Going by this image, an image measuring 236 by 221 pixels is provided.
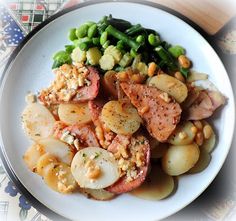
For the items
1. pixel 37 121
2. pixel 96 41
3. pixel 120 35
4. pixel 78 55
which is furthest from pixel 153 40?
pixel 37 121

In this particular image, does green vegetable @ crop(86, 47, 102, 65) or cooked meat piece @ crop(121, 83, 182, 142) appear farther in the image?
green vegetable @ crop(86, 47, 102, 65)

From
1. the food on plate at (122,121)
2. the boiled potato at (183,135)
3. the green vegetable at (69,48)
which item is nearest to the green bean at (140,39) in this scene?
the food on plate at (122,121)

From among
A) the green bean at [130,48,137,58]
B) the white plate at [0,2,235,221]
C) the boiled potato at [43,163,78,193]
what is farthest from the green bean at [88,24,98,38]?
the boiled potato at [43,163,78,193]

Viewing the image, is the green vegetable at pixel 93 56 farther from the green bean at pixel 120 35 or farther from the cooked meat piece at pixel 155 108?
the cooked meat piece at pixel 155 108

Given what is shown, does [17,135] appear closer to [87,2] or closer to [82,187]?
[82,187]

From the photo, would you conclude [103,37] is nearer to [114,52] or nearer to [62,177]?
[114,52]

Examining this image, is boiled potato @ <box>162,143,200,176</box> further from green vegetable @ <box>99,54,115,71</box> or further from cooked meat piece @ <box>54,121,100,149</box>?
green vegetable @ <box>99,54,115,71</box>
